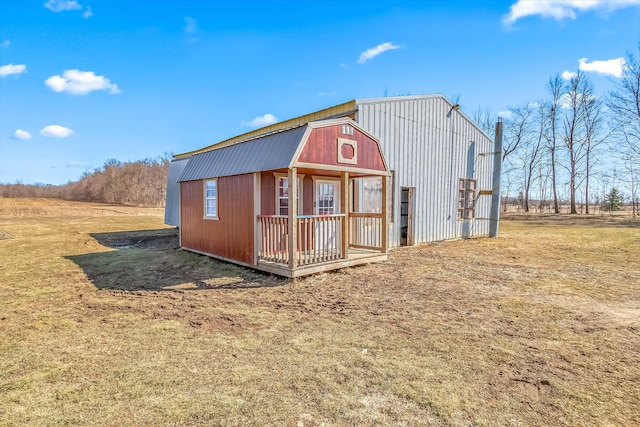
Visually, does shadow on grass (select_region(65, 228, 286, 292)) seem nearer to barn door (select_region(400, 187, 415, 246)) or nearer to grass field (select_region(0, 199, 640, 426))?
grass field (select_region(0, 199, 640, 426))

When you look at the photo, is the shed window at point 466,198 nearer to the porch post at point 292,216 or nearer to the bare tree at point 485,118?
the porch post at point 292,216

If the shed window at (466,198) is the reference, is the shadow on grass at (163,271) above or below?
below

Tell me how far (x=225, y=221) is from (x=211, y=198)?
3.50 feet

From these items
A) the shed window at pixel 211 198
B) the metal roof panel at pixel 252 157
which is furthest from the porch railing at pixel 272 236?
the shed window at pixel 211 198

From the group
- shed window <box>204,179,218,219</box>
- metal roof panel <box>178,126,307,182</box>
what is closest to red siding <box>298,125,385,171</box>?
metal roof panel <box>178,126,307,182</box>

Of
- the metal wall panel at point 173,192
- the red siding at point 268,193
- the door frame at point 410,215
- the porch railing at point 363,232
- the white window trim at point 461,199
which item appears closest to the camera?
the red siding at point 268,193

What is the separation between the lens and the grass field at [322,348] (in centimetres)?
245

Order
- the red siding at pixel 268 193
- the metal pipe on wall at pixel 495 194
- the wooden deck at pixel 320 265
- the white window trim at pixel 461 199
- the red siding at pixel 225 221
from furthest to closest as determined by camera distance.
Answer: the metal pipe on wall at pixel 495 194 < the white window trim at pixel 461 199 < the red siding at pixel 268 193 < the red siding at pixel 225 221 < the wooden deck at pixel 320 265

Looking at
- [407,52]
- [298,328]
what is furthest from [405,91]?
[298,328]

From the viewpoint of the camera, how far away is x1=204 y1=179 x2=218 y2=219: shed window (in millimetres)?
8578

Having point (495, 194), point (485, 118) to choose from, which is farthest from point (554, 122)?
point (495, 194)

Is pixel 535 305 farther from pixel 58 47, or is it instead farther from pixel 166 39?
pixel 58 47

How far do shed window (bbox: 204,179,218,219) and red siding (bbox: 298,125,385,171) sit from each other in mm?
3288

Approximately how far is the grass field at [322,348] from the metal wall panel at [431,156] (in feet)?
14.7
